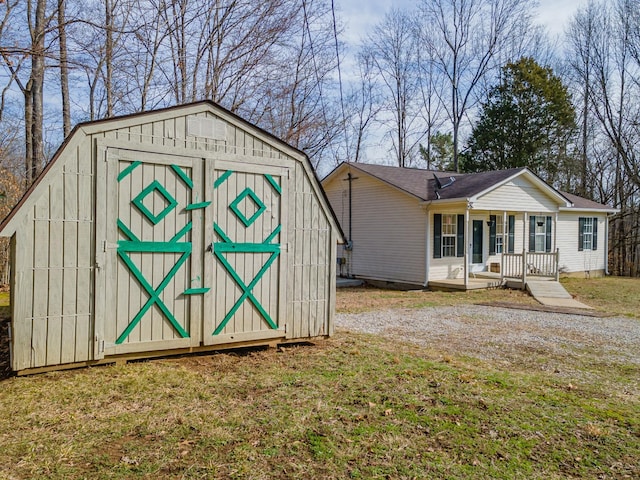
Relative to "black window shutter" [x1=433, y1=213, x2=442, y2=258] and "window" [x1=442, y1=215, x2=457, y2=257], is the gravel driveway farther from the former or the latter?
"window" [x1=442, y1=215, x2=457, y2=257]

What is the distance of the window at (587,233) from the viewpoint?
19.4 meters

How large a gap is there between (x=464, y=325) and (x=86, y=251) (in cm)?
670

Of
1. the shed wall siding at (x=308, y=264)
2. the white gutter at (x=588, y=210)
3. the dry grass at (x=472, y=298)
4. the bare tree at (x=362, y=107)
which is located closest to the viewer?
the shed wall siding at (x=308, y=264)

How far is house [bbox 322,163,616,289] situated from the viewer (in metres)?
14.5

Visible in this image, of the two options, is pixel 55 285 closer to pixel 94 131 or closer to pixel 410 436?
pixel 94 131

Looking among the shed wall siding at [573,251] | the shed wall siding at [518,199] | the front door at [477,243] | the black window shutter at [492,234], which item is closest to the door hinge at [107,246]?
the shed wall siding at [518,199]

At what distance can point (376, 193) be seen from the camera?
16.0 metres

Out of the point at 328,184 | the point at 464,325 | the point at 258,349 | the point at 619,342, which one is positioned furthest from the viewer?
the point at 328,184

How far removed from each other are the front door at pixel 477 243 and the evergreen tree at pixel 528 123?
40.5 ft

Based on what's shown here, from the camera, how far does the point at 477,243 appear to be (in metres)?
15.9

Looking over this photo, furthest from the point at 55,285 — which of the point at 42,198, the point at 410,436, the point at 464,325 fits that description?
the point at 464,325

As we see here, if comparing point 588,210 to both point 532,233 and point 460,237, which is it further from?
point 460,237

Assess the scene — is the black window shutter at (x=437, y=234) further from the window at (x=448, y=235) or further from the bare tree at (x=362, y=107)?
the bare tree at (x=362, y=107)

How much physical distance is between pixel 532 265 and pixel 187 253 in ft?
47.0
